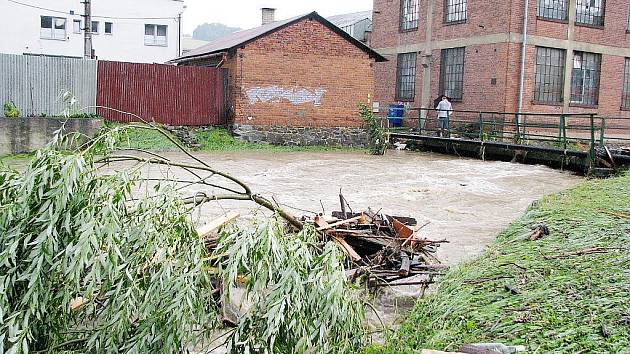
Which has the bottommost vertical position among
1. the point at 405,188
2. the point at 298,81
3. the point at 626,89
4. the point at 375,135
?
the point at 405,188

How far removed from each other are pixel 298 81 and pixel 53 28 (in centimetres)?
2380

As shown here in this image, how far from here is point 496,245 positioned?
753cm

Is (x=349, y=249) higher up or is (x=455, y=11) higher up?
(x=455, y=11)

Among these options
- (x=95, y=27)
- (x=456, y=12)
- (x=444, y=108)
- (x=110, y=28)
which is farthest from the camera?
(x=110, y=28)

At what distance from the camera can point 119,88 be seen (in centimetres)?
2114

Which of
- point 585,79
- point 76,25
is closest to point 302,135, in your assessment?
point 585,79

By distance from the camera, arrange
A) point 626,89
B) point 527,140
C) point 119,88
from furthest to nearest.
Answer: point 626,89 → point 527,140 → point 119,88

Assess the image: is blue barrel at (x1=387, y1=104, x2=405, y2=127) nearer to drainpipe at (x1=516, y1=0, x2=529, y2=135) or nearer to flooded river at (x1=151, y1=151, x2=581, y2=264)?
drainpipe at (x1=516, y1=0, x2=529, y2=135)

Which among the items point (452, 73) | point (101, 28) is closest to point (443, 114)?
point (452, 73)

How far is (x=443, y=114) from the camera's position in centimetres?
2397

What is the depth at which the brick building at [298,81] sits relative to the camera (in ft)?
71.9

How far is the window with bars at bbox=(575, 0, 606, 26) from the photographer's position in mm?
24703

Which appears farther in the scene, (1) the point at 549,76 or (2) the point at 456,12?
(2) the point at 456,12

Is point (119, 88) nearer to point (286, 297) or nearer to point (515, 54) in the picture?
point (515, 54)
